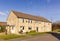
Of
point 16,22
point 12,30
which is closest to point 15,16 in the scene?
point 16,22

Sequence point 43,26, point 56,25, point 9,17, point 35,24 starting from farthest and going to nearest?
point 56,25 < point 43,26 < point 35,24 < point 9,17

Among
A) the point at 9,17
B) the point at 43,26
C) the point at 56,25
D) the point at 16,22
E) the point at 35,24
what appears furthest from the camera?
the point at 56,25

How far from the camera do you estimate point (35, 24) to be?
49750 millimetres

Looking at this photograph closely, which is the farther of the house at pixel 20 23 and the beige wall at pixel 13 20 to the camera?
the beige wall at pixel 13 20

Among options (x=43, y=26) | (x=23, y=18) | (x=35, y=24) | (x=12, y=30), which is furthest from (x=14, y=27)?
(x=43, y=26)

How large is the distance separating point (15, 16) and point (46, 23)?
58.7ft

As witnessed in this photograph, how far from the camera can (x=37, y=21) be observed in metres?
50.6

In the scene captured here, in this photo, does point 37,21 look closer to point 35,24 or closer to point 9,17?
point 35,24

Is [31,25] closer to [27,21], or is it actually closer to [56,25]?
[27,21]

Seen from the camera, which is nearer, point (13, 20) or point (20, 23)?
point (20, 23)

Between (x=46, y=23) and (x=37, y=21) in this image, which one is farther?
(x=46, y=23)

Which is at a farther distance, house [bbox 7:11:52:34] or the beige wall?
the beige wall

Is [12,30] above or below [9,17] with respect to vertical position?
below

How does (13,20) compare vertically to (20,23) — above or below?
above
